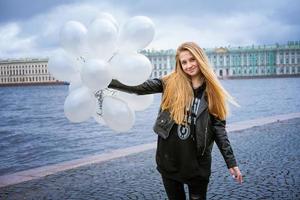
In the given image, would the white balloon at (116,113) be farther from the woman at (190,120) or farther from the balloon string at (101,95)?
the woman at (190,120)

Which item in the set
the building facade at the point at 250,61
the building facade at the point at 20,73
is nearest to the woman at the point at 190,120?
the building facade at the point at 20,73

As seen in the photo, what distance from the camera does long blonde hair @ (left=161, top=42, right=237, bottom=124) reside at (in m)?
2.21

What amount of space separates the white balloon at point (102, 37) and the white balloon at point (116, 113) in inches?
10.3

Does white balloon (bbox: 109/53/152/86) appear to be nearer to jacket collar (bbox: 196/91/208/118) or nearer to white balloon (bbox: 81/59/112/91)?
white balloon (bbox: 81/59/112/91)

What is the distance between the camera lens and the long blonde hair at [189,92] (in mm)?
2209

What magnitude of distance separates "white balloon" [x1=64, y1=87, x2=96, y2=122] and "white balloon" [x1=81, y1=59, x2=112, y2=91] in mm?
89

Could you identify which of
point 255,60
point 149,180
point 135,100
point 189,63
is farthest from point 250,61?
point 189,63

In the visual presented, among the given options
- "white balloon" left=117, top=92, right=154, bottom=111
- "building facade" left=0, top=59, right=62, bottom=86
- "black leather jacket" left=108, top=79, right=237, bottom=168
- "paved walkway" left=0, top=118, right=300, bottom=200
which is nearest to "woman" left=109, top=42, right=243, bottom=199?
"black leather jacket" left=108, top=79, right=237, bottom=168

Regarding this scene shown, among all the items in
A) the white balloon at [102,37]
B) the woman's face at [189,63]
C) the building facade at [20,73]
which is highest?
the white balloon at [102,37]

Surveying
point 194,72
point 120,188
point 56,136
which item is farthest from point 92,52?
point 56,136

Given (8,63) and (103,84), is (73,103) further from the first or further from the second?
(8,63)

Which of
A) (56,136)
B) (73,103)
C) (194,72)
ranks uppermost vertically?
(194,72)

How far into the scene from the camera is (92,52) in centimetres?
241

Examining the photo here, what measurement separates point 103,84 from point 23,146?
6690 millimetres
